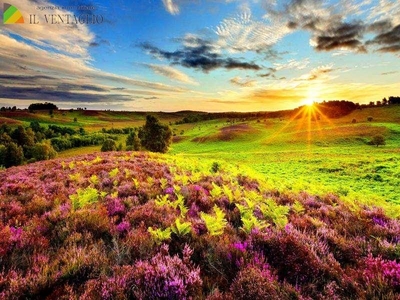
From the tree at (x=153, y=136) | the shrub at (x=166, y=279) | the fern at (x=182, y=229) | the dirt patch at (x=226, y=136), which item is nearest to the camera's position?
the shrub at (x=166, y=279)

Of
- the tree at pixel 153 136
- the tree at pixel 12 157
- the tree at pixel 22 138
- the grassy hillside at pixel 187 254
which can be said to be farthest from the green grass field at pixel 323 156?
the tree at pixel 12 157

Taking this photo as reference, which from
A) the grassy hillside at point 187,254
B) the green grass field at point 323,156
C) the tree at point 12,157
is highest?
the grassy hillside at point 187,254

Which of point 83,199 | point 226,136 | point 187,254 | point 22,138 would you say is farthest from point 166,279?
point 22,138

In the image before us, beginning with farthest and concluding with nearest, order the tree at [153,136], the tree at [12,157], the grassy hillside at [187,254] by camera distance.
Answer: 1. the tree at [12,157]
2. the tree at [153,136]
3. the grassy hillside at [187,254]

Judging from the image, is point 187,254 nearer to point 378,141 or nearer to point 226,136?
point 378,141

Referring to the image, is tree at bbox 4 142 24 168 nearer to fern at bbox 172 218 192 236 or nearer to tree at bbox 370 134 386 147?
fern at bbox 172 218 192 236

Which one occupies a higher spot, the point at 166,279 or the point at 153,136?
the point at 166,279

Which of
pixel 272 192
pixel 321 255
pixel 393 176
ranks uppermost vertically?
pixel 321 255

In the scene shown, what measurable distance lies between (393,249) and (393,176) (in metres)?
24.8

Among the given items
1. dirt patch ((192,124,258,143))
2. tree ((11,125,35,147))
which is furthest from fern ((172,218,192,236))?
tree ((11,125,35,147))

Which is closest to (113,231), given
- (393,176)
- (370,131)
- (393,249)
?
(393,249)

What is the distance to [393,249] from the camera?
4410 mm

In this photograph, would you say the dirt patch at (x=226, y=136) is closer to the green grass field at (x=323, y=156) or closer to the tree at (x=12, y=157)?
the green grass field at (x=323, y=156)

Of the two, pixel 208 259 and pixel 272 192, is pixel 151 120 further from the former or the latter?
pixel 208 259
